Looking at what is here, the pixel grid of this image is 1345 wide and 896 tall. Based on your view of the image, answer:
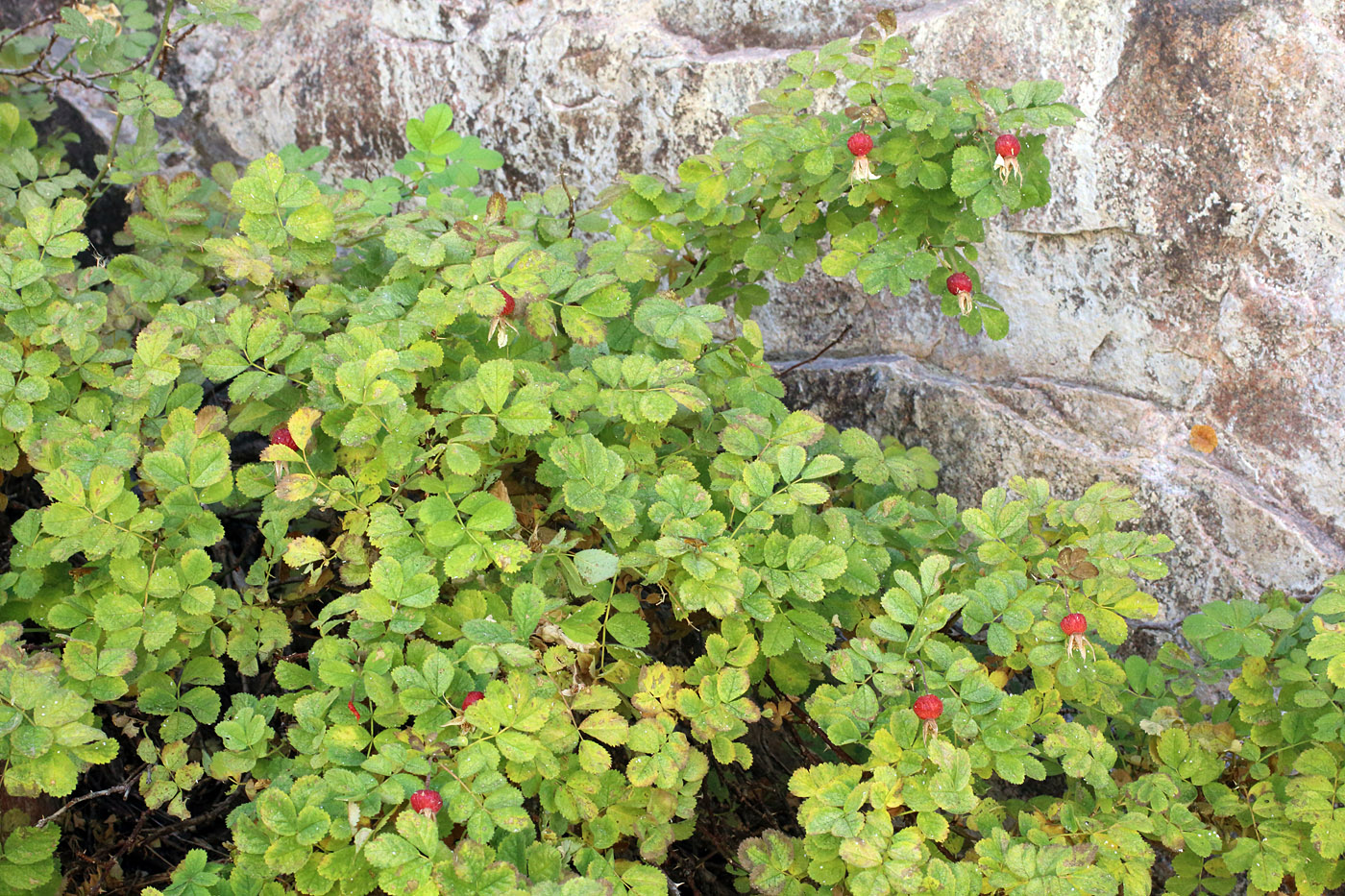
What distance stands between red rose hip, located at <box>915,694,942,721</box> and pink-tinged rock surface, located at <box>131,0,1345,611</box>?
95cm

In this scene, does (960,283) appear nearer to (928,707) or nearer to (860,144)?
(860,144)

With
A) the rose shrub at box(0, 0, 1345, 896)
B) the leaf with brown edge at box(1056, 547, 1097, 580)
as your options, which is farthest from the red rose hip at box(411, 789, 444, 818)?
the leaf with brown edge at box(1056, 547, 1097, 580)

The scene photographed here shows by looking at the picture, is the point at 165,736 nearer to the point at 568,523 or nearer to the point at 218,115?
the point at 568,523

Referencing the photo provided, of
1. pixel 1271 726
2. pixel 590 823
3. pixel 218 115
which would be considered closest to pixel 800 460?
pixel 590 823

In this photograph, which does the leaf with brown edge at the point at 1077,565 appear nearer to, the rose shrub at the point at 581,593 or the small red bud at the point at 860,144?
the rose shrub at the point at 581,593

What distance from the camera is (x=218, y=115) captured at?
3020 mm

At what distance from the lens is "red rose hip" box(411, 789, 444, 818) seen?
123 centimetres

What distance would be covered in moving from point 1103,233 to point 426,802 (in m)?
1.70

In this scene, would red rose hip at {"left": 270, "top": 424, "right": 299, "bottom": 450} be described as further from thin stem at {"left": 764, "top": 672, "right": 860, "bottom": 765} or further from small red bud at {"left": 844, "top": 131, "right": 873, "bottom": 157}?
small red bud at {"left": 844, "top": 131, "right": 873, "bottom": 157}

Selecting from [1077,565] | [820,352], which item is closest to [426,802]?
→ [1077,565]

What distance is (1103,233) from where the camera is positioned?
84.9 inches

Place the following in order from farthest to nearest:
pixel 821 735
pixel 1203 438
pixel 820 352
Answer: pixel 820 352
pixel 1203 438
pixel 821 735

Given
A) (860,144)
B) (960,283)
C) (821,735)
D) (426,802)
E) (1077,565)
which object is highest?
(860,144)

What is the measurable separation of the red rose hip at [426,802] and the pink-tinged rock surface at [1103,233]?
1.47 m
